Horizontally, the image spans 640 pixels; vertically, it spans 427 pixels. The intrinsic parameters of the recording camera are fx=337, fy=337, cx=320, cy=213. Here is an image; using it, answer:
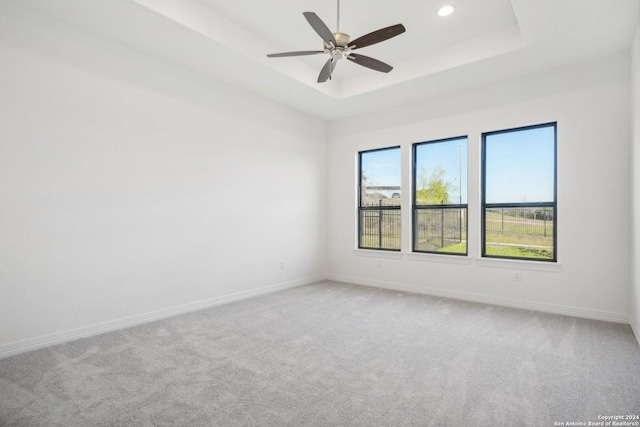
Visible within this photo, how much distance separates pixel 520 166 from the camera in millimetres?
4473

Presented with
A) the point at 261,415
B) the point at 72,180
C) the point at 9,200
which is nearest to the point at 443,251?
the point at 261,415

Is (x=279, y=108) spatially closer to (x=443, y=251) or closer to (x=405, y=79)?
(x=405, y=79)

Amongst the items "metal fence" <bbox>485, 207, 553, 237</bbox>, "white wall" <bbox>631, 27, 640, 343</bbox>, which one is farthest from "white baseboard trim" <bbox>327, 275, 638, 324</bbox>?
"metal fence" <bbox>485, 207, 553, 237</bbox>

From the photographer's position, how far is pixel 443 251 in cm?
508

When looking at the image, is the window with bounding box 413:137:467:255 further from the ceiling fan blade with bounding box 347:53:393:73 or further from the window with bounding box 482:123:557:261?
the ceiling fan blade with bounding box 347:53:393:73

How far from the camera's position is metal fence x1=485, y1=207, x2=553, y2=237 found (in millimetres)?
4266

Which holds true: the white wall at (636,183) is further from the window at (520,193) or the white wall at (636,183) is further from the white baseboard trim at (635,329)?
the window at (520,193)

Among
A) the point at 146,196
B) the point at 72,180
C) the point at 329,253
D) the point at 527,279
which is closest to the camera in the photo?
the point at 72,180

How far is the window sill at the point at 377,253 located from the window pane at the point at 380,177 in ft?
2.65

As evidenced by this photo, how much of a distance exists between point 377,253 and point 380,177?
1.31m

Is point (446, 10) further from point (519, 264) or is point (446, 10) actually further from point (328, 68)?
point (519, 264)

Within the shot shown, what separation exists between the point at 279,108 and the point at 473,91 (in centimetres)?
289

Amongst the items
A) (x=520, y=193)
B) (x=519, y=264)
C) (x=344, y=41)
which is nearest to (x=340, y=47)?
(x=344, y=41)

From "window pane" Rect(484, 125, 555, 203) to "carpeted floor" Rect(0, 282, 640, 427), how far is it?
1.56 m
